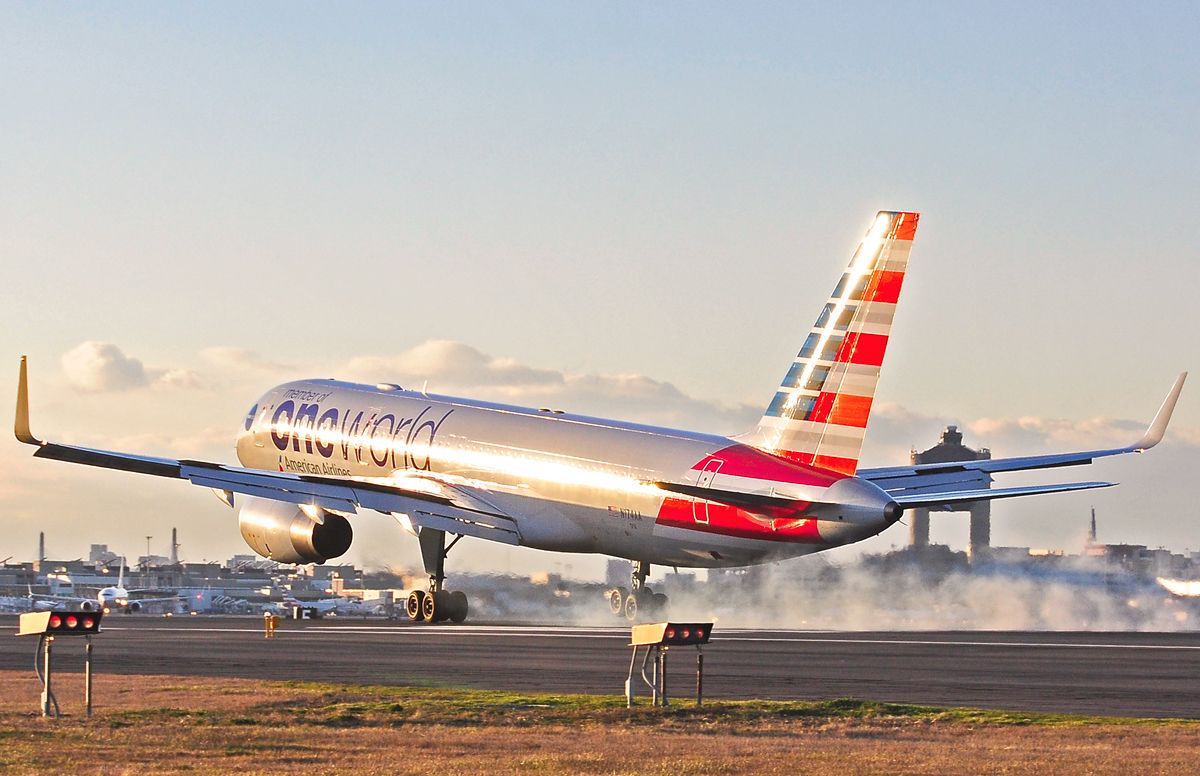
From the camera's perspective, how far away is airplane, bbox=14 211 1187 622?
45719 mm

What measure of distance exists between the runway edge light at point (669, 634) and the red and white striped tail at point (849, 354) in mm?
16642

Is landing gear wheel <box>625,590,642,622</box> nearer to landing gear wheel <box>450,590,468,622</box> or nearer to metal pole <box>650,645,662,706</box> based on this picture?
landing gear wheel <box>450,590,468,622</box>

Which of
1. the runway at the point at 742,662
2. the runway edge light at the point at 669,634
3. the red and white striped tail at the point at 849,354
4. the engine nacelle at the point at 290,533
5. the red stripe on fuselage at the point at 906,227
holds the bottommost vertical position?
the runway at the point at 742,662

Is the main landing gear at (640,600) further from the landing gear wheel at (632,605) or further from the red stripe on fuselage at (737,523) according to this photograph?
the red stripe on fuselage at (737,523)

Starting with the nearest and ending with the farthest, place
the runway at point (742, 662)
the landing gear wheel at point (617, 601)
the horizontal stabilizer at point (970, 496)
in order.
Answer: the runway at point (742, 662)
the horizontal stabilizer at point (970, 496)
the landing gear wheel at point (617, 601)

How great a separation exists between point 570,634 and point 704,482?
10.9 meters

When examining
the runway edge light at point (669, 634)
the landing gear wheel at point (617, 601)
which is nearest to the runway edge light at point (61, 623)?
the runway edge light at point (669, 634)

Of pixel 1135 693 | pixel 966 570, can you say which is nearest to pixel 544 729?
pixel 1135 693

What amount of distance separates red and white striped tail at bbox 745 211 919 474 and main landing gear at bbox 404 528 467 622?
1405cm

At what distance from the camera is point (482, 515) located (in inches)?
2203

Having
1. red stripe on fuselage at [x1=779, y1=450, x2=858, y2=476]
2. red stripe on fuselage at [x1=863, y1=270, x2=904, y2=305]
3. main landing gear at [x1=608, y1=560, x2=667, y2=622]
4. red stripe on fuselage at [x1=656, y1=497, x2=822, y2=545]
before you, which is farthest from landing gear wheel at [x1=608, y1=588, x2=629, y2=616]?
red stripe on fuselage at [x1=863, y1=270, x2=904, y2=305]

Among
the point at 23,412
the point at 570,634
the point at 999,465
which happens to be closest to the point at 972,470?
the point at 999,465

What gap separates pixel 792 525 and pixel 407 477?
58.5 feet

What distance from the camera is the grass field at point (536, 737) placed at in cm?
2189
